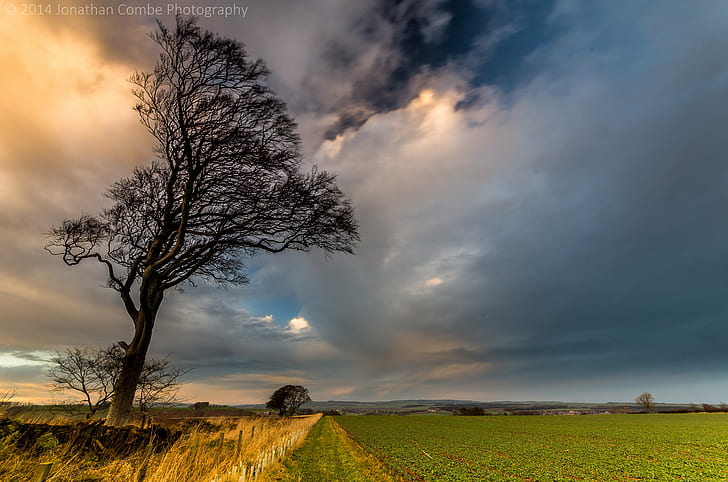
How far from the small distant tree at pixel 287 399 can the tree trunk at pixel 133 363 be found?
9701 cm

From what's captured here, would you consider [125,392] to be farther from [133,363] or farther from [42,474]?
[42,474]

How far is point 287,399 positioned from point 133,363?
9968 cm

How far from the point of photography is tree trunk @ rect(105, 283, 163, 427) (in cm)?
898

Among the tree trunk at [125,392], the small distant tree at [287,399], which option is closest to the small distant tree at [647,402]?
the small distant tree at [287,399]

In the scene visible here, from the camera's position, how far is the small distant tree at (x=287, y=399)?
95125mm

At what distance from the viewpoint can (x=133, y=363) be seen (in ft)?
31.4

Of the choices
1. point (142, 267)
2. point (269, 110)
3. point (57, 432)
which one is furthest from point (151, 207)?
point (57, 432)

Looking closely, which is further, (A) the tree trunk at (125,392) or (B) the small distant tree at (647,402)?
(B) the small distant tree at (647,402)

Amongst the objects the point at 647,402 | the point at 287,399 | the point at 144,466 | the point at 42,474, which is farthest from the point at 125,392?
the point at 647,402

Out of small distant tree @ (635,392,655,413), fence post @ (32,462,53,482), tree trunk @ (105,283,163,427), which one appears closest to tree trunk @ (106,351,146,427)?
tree trunk @ (105,283,163,427)

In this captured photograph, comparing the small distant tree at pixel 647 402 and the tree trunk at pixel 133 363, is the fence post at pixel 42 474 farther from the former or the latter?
the small distant tree at pixel 647 402

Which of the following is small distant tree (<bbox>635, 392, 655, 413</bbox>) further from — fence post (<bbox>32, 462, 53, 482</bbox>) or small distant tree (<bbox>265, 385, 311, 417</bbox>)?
fence post (<bbox>32, 462, 53, 482</bbox>)

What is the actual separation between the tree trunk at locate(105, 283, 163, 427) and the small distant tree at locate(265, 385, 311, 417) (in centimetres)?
9701

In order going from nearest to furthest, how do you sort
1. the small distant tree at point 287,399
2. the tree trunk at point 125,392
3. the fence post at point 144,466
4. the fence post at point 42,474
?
the fence post at point 42,474 < the fence post at point 144,466 < the tree trunk at point 125,392 < the small distant tree at point 287,399
